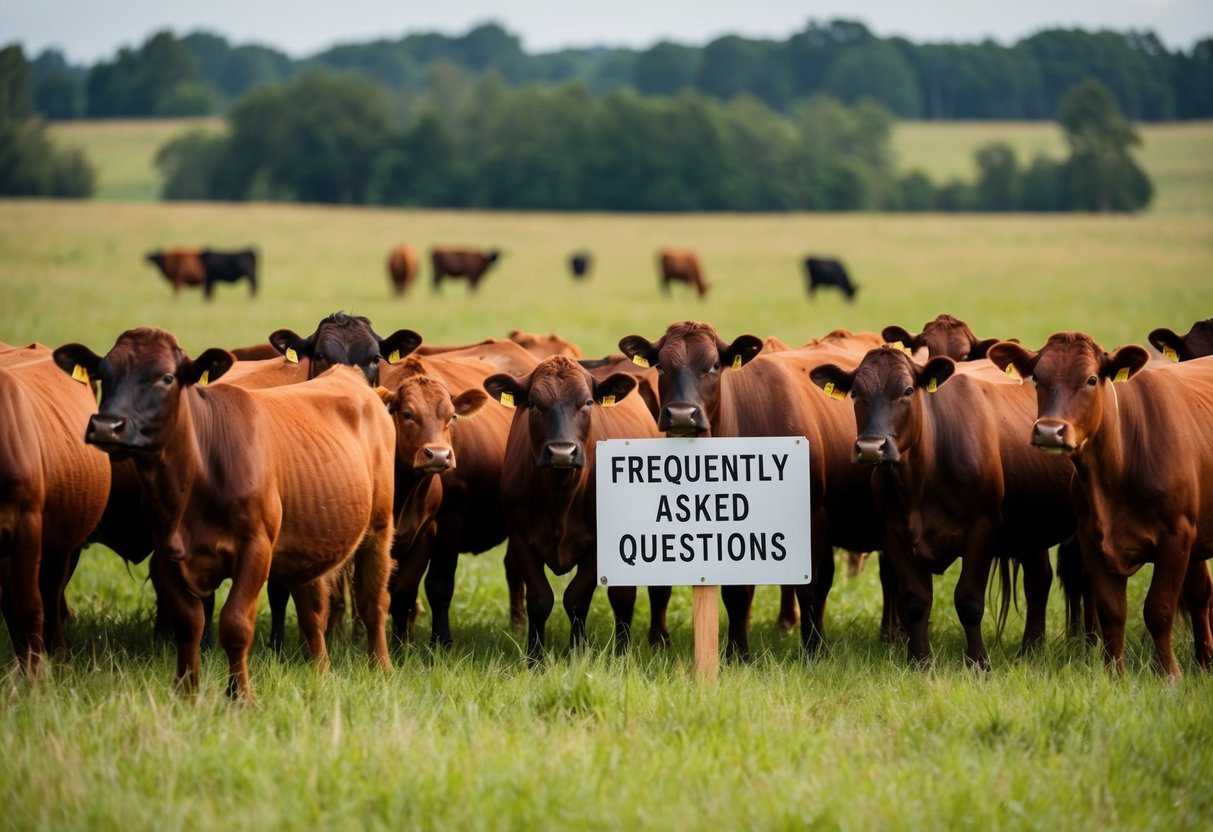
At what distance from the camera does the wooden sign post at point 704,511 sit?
7547 millimetres

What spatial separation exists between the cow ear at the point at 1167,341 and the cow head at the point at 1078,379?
2651mm

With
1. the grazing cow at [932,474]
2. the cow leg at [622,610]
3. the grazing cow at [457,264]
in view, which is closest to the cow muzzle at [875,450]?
the grazing cow at [932,474]

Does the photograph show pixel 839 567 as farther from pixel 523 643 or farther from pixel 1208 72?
pixel 1208 72

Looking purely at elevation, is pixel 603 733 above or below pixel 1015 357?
below

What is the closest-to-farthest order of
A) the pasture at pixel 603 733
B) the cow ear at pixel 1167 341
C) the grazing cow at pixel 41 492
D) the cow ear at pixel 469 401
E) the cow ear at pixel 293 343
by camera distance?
1. the pasture at pixel 603 733
2. the grazing cow at pixel 41 492
3. the cow ear at pixel 469 401
4. the cow ear at pixel 293 343
5. the cow ear at pixel 1167 341

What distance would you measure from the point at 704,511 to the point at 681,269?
35.7 meters

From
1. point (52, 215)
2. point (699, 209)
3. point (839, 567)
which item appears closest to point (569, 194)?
point (699, 209)

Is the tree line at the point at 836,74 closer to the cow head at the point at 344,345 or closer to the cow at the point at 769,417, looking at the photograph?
the cow head at the point at 344,345

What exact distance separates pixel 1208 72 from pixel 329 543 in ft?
378

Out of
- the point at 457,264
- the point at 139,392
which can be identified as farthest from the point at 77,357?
→ the point at 457,264

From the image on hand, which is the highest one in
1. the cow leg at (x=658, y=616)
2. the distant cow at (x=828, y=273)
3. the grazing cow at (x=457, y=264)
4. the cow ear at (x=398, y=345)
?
the grazing cow at (x=457, y=264)

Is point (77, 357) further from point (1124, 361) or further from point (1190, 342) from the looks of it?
point (1190, 342)

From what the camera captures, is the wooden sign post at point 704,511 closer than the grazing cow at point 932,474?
Yes

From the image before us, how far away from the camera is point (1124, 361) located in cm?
784
